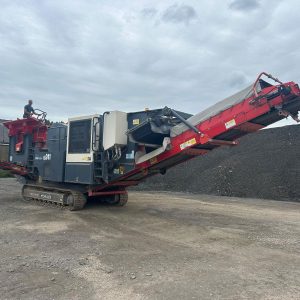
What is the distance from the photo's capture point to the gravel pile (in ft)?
56.6

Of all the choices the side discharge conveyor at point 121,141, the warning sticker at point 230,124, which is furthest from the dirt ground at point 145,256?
the warning sticker at point 230,124

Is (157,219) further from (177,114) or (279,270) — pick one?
(279,270)

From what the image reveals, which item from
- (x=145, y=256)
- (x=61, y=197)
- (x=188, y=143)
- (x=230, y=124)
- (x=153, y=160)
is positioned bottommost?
Result: (x=145, y=256)

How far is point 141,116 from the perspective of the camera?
30.1ft

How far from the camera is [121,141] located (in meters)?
9.39

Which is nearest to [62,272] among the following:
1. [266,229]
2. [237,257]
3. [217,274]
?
[217,274]

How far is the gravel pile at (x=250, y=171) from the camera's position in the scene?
17.2 meters

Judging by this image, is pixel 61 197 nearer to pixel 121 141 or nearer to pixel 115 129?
pixel 121 141

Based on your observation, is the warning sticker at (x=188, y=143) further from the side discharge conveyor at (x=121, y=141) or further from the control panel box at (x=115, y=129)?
the control panel box at (x=115, y=129)

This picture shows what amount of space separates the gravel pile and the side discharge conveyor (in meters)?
8.37

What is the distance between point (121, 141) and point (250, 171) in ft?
37.5

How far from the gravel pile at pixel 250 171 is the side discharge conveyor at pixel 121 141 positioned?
8.37 meters

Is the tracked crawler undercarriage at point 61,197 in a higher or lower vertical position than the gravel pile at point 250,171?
lower

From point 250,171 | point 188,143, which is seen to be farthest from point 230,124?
point 250,171
